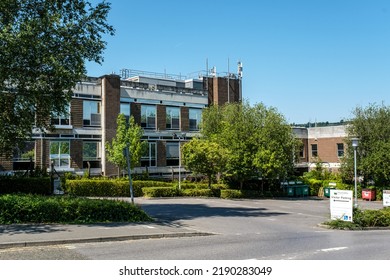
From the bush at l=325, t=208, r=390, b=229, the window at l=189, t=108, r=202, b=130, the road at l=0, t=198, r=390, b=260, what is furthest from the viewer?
the window at l=189, t=108, r=202, b=130

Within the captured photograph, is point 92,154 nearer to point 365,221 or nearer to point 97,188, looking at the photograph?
point 97,188

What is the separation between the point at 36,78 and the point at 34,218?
221 inches

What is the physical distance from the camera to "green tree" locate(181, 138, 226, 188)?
33375mm

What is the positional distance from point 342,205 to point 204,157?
49.8 feet

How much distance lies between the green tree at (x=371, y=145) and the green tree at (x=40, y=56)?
89.4 feet

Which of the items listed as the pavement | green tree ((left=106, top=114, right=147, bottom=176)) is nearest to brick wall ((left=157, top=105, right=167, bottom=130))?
green tree ((left=106, top=114, right=147, bottom=176))

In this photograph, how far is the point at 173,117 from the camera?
42.7 metres

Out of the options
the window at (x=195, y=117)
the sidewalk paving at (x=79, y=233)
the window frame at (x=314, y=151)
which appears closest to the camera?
the sidewalk paving at (x=79, y=233)

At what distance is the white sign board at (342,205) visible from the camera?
1922 centimetres

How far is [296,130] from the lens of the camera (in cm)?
5550

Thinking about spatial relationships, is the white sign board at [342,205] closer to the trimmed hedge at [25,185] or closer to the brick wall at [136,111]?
the trimmed hedge at [25,185]

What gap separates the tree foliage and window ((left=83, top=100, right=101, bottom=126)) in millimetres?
9709

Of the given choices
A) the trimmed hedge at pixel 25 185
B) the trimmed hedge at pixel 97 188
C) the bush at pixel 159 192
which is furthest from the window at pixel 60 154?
the bush at pixel 159 192

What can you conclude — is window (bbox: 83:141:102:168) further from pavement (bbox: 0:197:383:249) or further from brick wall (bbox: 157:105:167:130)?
pavement (bbox: 0:197:383:249)
